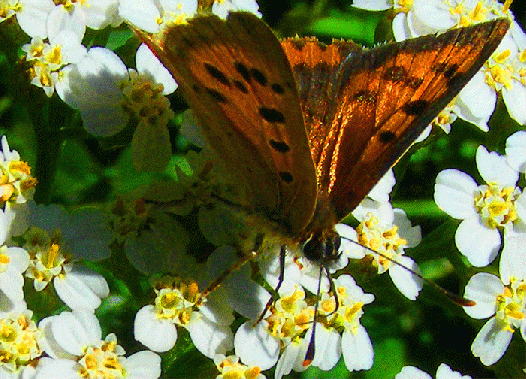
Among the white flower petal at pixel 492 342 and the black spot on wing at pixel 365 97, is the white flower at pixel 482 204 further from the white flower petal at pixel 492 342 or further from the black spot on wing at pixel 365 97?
the black spot on wing at pixel 365 97

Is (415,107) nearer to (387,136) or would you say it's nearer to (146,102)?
(387,136)

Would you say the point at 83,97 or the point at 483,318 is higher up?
the point at 83,97

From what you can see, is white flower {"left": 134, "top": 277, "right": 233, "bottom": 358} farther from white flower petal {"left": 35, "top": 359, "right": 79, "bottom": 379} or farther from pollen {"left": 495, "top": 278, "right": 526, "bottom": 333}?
pollen {"left": 495, "top": 278, "right": 526, "bottom": 333}

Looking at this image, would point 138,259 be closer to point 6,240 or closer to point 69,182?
point 6,240

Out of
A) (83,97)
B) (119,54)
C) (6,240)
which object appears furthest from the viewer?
(119,54)

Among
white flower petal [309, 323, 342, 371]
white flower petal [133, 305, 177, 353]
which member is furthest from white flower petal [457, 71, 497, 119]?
white flower petal [133, 305, 177, 353]

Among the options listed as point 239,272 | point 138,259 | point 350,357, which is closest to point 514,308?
point 350,357
